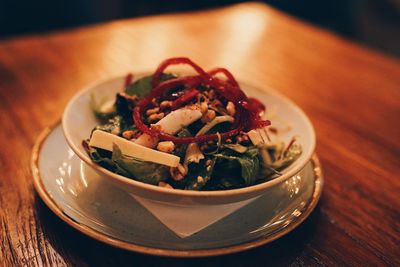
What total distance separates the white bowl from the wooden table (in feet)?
0.46

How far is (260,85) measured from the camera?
1761 millimetres

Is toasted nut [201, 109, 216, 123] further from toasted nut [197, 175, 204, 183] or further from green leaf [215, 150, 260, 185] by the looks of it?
toasted nut [197, 175, 204, 183]

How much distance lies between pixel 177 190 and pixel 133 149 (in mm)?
242

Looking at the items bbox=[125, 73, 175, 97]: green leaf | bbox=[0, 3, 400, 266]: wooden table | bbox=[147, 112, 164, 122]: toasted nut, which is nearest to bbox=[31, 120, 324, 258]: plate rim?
bbox=[0, 3, 400, 266]: wooden table

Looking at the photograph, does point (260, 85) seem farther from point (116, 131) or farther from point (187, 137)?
point (116, 131)

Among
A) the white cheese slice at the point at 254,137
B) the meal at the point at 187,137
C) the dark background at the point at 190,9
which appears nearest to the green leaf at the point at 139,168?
the meal at the point at 187,137

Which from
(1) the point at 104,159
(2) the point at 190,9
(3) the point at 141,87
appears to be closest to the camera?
(1) the point at 104,159

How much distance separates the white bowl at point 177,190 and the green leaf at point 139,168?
0.06 m

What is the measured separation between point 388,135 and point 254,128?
94 cm

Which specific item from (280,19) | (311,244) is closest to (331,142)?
(311,244)

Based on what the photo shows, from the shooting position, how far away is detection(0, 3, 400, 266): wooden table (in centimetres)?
113

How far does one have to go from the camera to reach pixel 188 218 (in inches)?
45.4

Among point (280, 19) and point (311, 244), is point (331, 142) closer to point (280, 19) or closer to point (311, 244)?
point (311, 244)

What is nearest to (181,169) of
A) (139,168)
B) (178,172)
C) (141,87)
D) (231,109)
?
(178,172)
